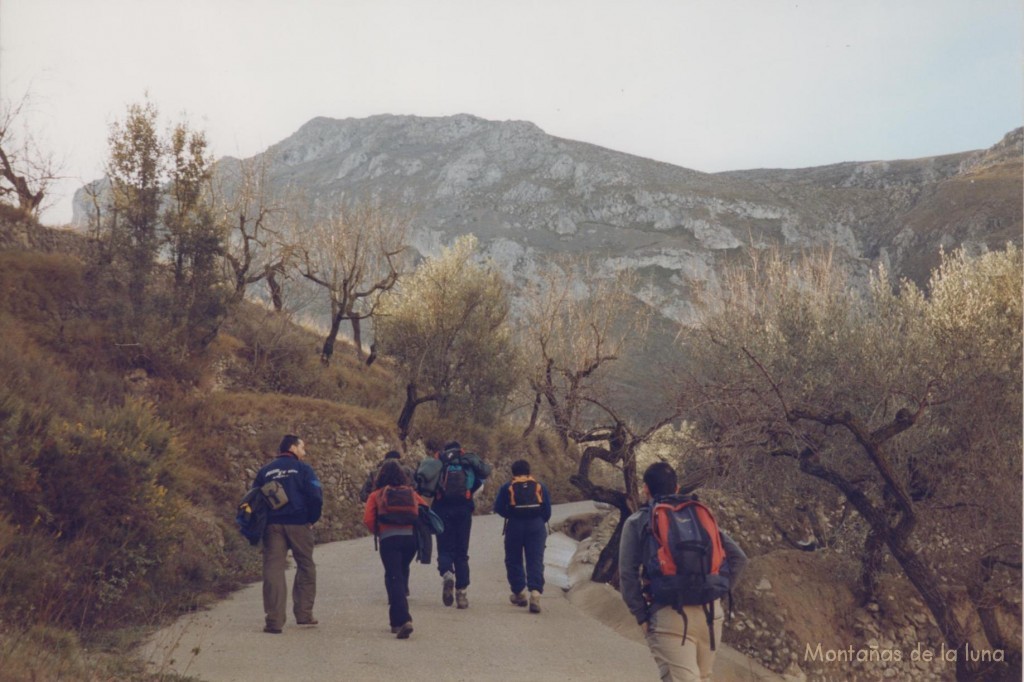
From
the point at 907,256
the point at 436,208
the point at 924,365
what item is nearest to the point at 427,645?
the point at 924,365

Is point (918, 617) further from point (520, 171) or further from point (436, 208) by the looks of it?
point (520, 171)

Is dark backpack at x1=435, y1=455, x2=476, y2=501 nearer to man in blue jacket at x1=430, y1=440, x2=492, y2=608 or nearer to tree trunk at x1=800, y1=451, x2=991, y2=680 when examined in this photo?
man in blue jacket at x1=430, y1=440, x2=492, y2=608

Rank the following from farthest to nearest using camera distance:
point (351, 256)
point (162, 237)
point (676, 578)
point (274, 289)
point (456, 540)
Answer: point (351, 256), point (274, 289), point (162, 237), point (456, 540), point (676, 578)

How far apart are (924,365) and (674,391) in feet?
20.5

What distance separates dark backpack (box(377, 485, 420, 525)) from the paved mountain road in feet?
4.32

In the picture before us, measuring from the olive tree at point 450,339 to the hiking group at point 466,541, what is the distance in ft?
60.9

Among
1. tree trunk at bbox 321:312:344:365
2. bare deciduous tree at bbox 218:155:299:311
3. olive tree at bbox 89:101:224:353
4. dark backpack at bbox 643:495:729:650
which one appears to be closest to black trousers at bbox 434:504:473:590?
dark backpack at bbox 643:495:729:650

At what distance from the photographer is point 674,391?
12953 millimetres

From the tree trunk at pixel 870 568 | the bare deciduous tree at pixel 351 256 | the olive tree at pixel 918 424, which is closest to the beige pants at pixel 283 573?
the olive tree at pixel 918 424

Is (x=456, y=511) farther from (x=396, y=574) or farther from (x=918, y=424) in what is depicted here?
(x=918, y=424)

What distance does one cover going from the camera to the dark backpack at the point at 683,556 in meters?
5.33

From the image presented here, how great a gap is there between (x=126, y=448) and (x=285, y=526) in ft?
9.00

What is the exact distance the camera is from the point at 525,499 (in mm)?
10719

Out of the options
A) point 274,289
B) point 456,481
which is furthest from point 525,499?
point 274,289
